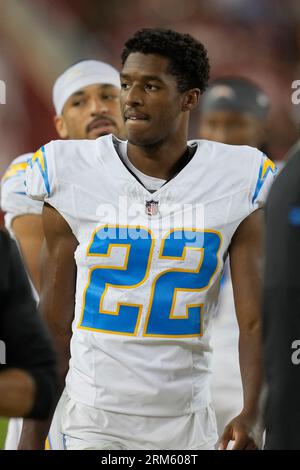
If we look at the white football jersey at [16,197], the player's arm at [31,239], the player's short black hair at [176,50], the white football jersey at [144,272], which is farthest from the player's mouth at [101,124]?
the white football jersey at [144,272]

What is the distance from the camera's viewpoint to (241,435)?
284 cm

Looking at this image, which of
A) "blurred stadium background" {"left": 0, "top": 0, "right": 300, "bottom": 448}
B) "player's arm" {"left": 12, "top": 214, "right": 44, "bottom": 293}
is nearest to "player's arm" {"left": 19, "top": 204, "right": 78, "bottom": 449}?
"player's arm" {"left": 12, "top": 214, "right": 44, "bottom": 293}

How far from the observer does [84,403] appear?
3002 mm

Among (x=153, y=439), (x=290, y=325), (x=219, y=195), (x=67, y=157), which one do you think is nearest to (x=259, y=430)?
(x=153, y=439)

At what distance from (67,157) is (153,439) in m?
0.89

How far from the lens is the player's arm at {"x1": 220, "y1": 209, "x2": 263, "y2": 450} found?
3.02 meters

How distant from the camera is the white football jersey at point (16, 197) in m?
4.12

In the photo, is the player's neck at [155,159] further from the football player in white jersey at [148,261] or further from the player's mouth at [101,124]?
the player's mouth at [101,124]

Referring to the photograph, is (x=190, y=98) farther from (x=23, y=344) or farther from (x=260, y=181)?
(x=23, y=344)

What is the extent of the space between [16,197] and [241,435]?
Result: 5.55ft

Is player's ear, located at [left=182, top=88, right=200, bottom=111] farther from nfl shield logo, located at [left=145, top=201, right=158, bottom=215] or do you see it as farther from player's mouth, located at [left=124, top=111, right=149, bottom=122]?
nfl shield logo, located at [left=145, top=201, right=158, bottom=215]

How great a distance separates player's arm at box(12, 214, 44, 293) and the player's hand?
1257 millimetres

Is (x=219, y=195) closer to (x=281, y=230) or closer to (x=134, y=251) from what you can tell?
(x=134, y=251)
